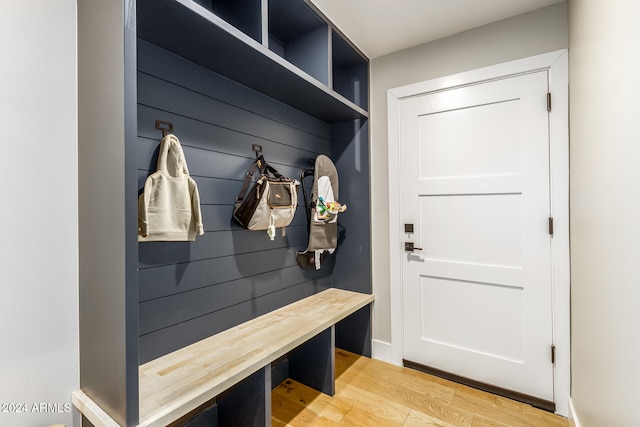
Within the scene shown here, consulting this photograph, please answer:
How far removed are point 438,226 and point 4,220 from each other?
2265 millimetres

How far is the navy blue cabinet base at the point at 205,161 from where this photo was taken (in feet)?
3.20

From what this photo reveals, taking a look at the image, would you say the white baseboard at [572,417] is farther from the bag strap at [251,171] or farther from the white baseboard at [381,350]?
the bag strap at [251,171]

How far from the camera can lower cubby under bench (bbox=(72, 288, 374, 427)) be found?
110cm

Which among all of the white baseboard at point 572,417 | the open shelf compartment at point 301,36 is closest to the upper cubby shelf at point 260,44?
the open shelf compartment at point 301,36

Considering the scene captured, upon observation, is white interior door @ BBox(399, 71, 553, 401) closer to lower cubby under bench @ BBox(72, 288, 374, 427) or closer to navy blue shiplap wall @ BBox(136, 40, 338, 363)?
lower cubby under bench @ BBox(72, 288, 374, 427)

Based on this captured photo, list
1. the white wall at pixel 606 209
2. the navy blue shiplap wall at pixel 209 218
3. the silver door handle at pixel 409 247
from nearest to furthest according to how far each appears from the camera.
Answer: the white wall at pixel 606 209 < the navy blue shiplap wall at pixel 209 218 < the silver door handle at pixel 409 247

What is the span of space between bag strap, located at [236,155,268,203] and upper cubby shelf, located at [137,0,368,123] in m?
0.46

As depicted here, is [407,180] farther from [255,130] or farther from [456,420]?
[456,420]

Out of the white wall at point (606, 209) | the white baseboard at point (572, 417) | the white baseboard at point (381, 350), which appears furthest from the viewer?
the white baseboard at point (381, 350)

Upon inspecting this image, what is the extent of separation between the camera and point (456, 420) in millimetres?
1725

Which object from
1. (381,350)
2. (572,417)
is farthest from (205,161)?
(572,417)

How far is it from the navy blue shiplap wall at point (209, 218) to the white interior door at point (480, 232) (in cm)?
97

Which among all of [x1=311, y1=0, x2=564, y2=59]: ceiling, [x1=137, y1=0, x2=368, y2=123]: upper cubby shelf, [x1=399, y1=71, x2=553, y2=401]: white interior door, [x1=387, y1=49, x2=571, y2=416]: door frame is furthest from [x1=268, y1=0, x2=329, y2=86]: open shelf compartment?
[x1=387, y1=49, x2=571, y2=416]: door frame

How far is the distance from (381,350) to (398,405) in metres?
0.59
